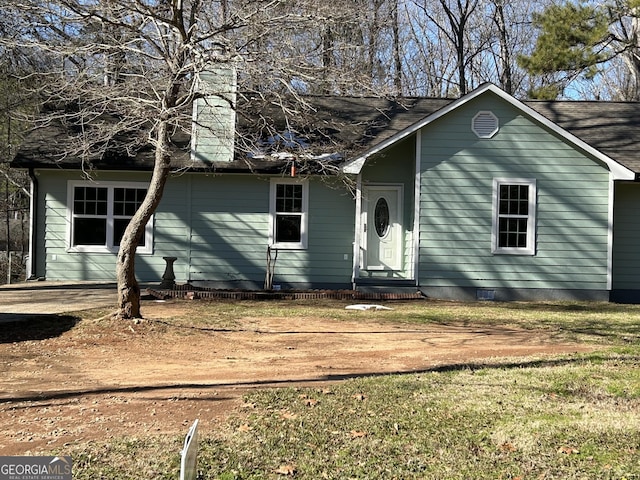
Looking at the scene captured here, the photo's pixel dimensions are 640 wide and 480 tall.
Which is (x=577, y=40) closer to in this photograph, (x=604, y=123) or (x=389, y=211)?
(x=604, y=123)

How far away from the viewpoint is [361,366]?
8031mm

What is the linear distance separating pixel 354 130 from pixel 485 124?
3.12 metres

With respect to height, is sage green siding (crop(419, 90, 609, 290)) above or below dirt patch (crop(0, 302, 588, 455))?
above

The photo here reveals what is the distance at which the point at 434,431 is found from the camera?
538 cm

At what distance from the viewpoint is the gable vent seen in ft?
49.9

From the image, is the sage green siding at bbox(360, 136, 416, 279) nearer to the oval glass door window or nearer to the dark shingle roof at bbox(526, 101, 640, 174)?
the oval glass door window

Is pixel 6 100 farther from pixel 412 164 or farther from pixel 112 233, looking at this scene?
pixel 412 164

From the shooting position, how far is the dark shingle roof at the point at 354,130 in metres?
15.0

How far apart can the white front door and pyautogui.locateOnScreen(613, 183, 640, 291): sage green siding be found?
5163 millimetres

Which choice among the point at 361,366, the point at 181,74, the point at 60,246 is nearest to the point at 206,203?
the point at 60,246

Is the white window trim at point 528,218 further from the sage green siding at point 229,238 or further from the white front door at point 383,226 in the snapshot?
the sage green siding at point 229,238

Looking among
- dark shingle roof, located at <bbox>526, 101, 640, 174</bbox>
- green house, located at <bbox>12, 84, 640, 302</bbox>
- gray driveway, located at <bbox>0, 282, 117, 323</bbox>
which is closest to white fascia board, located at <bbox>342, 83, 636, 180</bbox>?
green house, located at <bbox>12, 84, 640, 302</bbox>

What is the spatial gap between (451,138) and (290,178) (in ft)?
12.5

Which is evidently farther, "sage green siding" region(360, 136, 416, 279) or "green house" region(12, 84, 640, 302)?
"sage green siding" region(360, 136, 416, 279)
